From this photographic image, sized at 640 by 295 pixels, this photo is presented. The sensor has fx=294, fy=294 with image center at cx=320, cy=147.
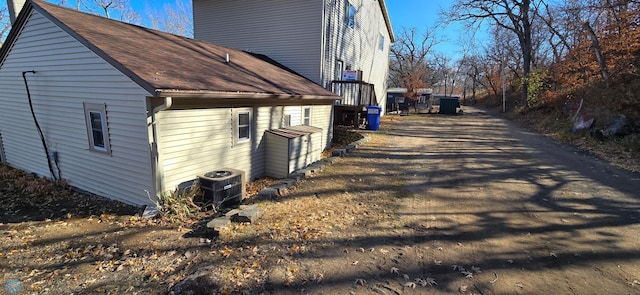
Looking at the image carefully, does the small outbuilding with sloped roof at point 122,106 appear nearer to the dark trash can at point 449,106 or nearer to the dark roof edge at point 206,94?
the dark roof edge at point 206,94

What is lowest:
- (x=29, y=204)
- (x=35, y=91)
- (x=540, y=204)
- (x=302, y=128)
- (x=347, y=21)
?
(x=29, y=204)

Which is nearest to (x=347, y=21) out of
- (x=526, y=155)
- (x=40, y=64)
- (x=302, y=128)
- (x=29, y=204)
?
(x=302, y=128)

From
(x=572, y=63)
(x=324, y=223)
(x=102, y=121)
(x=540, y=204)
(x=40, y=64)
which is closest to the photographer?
(x=324, y=223)

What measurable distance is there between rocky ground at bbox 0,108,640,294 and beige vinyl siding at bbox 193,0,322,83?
24.6 feet

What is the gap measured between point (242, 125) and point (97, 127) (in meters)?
3.03

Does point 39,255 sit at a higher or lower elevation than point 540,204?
lower

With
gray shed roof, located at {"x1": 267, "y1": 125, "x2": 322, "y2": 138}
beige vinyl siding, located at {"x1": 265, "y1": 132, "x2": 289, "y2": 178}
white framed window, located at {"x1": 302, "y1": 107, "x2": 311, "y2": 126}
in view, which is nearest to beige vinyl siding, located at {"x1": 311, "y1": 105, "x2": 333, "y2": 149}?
white framed window, located at {"x1": 302, "y1": 107, "x2": 311, "y2": 126}

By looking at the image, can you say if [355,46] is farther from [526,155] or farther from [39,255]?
[39,255]

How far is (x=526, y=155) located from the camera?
9898mm

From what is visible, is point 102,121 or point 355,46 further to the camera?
point 355,46

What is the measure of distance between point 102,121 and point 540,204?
8.83 meters

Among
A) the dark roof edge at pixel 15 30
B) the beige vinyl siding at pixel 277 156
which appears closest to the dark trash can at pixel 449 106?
the beige vinyl siding at pixel 277 156

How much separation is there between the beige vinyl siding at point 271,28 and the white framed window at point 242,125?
599 cm

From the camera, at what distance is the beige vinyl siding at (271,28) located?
1259cm
